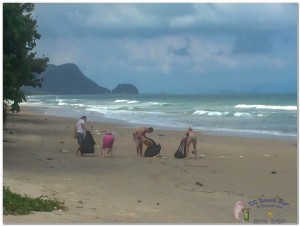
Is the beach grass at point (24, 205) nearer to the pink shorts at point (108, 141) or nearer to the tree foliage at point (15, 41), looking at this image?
the tree foliage at point (15, 41)

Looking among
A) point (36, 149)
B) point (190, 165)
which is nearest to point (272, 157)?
point (190, 165)

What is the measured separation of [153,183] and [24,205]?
400 centimetres

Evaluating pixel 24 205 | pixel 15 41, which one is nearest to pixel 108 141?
pixel 15 41

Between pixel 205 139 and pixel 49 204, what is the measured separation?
1342 centimetres

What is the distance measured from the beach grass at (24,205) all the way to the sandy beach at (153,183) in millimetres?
151

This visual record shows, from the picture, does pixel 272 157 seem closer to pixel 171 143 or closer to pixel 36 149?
pixel 171 143

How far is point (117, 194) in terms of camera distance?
8.43 meters

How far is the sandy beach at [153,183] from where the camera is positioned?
6.42 m

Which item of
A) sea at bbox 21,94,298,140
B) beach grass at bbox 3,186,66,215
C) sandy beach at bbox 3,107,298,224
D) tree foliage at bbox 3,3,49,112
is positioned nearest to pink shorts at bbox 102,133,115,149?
sandy beach at bbox 3,107,298,224

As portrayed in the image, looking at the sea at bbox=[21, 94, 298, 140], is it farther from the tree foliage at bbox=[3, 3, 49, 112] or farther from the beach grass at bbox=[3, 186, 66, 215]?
the beach grass at bbox=[3, 186, 66, 215]

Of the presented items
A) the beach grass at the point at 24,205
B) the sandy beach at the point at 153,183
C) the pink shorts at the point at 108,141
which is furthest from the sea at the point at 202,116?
the beach grass at the point at 24,205

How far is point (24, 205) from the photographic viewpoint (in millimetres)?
6180

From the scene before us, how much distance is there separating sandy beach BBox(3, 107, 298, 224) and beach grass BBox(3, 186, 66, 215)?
15cm

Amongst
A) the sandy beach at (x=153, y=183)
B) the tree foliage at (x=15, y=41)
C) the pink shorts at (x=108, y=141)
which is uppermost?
the tree foliage at (x=15, y=41)
